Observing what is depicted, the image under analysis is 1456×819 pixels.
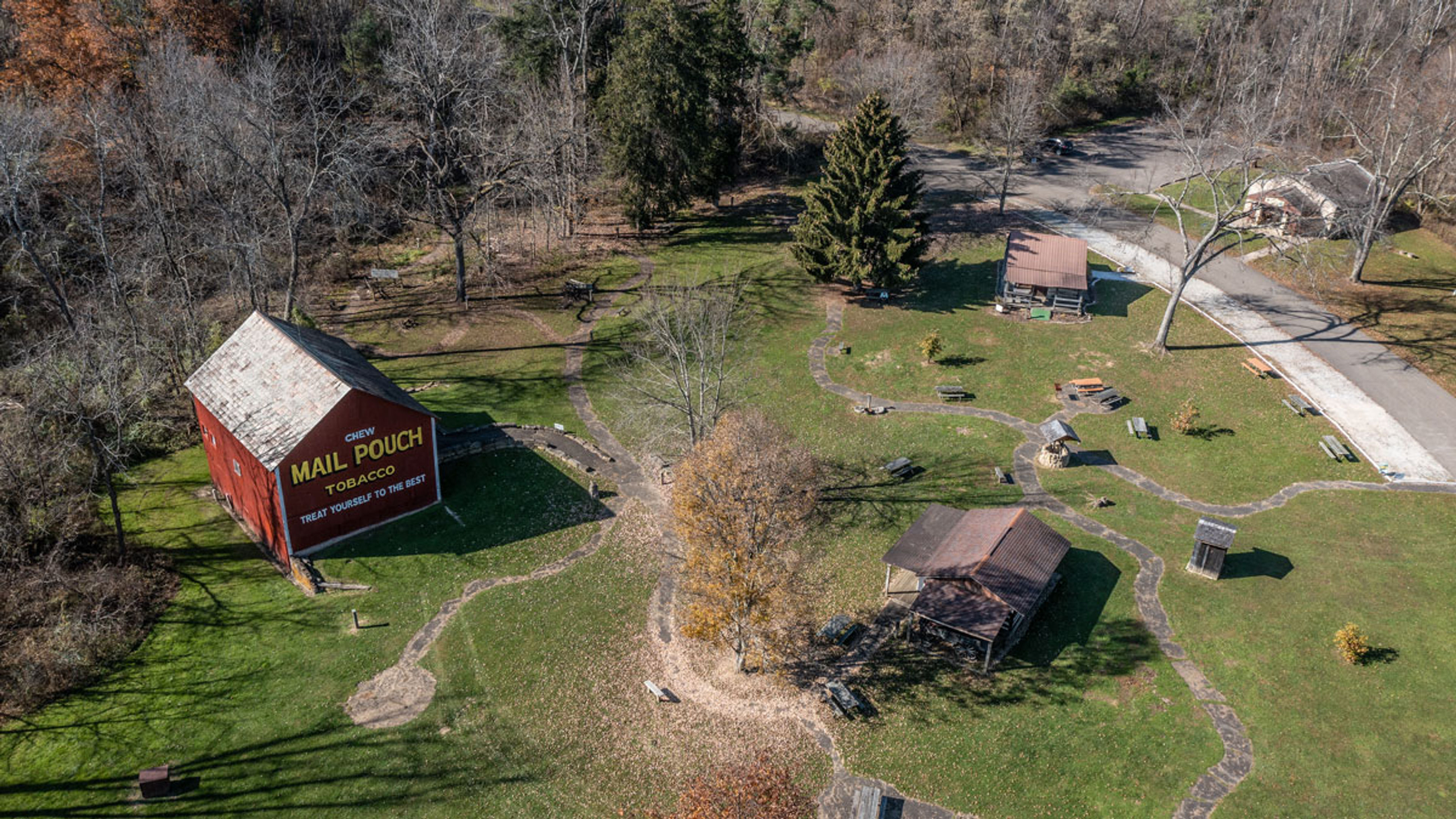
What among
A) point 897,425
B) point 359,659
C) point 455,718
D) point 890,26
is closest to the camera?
point 455,718

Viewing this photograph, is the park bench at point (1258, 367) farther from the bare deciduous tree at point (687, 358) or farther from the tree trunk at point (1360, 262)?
the bare deciduous tree at point (687, 358)

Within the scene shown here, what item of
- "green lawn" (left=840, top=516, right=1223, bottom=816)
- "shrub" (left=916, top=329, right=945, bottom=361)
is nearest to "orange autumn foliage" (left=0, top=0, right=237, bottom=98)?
"shrub" (left=916, top=329, right=945, bottom=361)

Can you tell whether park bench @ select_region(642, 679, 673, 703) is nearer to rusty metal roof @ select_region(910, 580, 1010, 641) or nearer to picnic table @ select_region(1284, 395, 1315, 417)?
rusty metal roof @ select_region(910, 580, 1010, 641)

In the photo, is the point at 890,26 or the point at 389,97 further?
the point at 890,26

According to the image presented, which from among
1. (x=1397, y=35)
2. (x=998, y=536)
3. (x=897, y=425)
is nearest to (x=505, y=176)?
(x=897, y=425)

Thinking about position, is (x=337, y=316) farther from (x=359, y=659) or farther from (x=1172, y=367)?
(x=1172, y=367)
